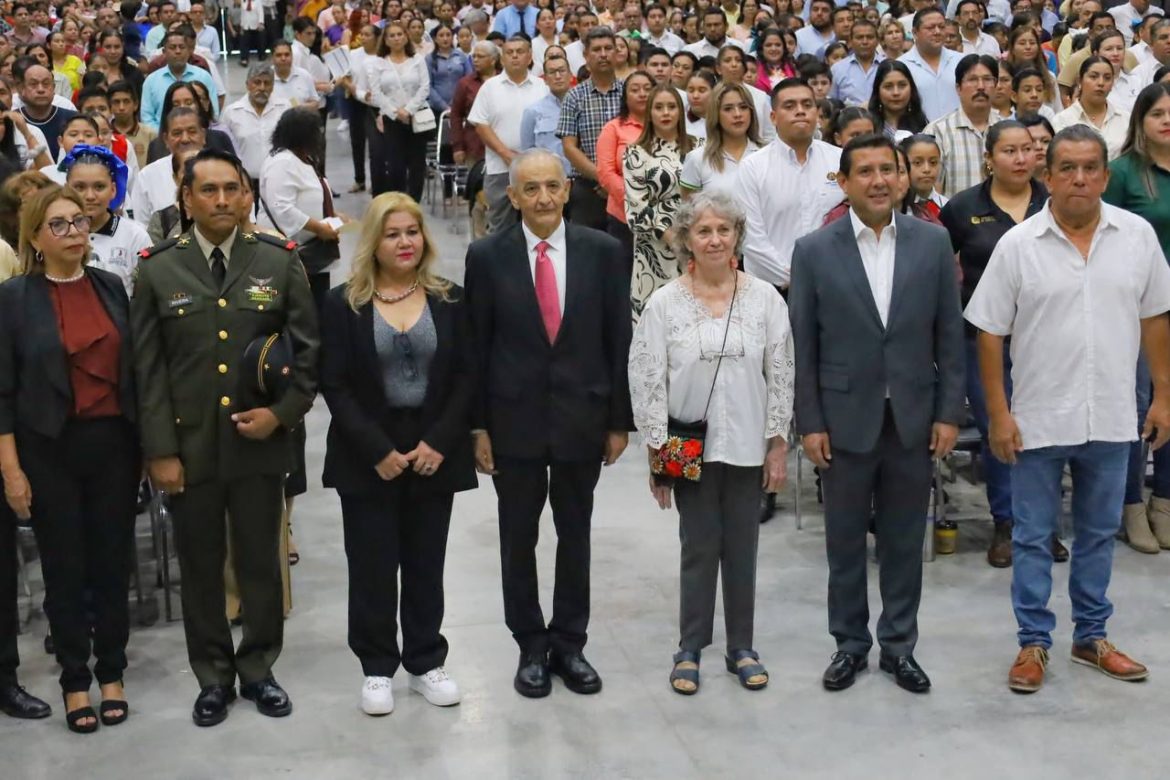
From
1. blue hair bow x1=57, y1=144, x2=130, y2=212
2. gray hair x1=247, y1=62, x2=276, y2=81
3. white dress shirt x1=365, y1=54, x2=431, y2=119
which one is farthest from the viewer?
white dress shirt x1=365, y1=54, x2=431, y2=119

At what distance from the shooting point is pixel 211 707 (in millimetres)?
4988

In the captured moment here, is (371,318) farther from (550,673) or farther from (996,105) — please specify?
(996,105)

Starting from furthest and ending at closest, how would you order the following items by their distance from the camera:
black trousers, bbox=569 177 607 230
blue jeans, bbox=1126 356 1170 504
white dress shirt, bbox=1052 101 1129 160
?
black trousers, bbox=569 177 607 230 < white dress shirt, bbox=1052 101 1129 160 < blue jeans, bbox=1126 356 1170 504

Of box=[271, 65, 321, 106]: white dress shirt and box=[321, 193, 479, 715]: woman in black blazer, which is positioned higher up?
box=[271, 65, 321, 106]: white dress shirt

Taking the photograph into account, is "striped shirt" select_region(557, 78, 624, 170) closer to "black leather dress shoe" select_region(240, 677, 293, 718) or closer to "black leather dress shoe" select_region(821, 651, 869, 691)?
"black leather dress shoe" select_region(821, 651, 869, 691)

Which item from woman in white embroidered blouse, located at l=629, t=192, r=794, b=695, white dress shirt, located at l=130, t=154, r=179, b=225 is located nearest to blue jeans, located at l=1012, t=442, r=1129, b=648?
woman in white embroidered blouse, located at l=629, t=192, r=794, b=695

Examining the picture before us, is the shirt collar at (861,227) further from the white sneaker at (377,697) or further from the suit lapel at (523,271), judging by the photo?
the white sneaker at (377,697)

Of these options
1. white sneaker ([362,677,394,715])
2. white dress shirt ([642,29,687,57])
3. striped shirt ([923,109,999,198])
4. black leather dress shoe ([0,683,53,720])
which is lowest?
black leather dress shoe ([0,683,53,720])

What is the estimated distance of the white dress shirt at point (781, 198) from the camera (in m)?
6.74

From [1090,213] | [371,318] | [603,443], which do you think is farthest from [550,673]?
[1090,213]

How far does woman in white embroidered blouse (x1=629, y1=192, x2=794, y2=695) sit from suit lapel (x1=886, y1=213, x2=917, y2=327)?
334 millimetres

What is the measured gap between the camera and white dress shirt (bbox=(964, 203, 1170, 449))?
16.4 feet

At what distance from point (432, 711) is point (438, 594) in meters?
0.37

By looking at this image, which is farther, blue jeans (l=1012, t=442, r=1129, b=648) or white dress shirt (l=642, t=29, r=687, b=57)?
white dress shirt (l=642, t=29, r=687, b=57)
